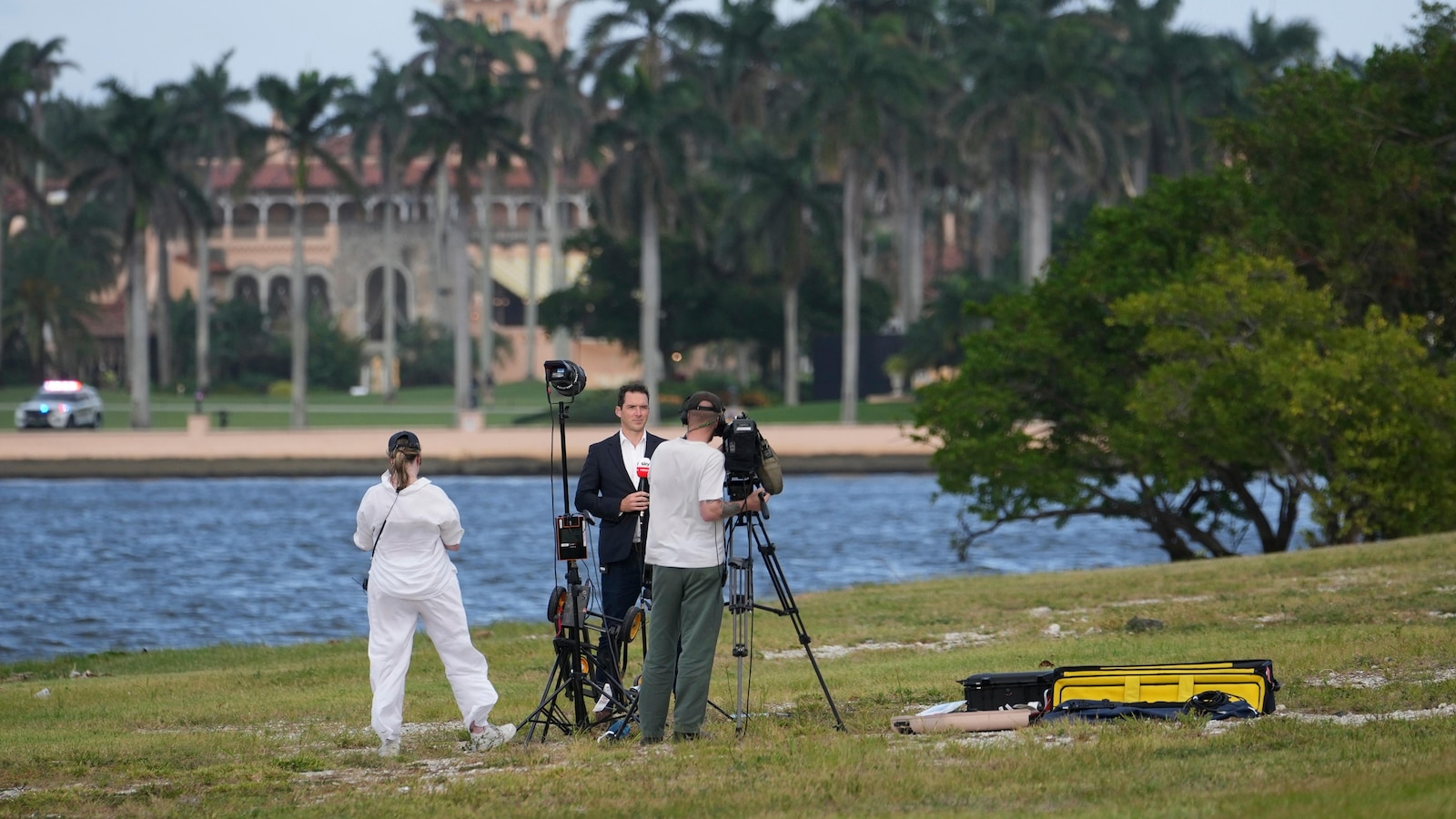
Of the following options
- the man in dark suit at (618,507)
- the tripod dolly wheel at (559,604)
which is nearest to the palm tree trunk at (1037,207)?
the man in dark suit at (618,507)

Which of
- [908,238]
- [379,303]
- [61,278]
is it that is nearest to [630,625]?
[908,238]

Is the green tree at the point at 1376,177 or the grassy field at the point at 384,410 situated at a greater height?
the green tree at the point at 1376,177

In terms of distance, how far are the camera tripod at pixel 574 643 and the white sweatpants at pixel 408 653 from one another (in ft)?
1.09

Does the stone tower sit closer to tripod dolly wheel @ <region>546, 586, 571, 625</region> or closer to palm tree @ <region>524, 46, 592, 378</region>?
palm tree @ <region>524, 46, 592, 378</region>

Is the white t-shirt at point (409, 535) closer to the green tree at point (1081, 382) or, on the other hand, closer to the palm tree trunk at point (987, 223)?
the green tree at point (1081, 382)

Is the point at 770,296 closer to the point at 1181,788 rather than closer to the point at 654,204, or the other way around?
the point at 654,204

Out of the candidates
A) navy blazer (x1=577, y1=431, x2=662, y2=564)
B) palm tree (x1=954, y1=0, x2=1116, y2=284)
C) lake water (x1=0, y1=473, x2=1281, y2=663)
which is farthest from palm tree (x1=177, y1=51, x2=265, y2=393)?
navy blazer (x1=577, y1=431, x2=662, y2=564)

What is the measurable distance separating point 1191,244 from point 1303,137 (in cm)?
353

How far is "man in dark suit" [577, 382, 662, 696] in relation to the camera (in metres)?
10.1

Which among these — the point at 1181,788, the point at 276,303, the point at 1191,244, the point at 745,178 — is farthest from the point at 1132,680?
the point at 276,303

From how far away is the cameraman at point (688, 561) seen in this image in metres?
9.34

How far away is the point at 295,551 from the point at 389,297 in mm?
49158

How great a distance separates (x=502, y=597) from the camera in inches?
1241

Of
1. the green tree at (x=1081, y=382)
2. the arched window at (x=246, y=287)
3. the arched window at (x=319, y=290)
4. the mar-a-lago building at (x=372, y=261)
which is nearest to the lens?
the green tree at (x=1081, y=382)
